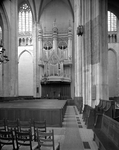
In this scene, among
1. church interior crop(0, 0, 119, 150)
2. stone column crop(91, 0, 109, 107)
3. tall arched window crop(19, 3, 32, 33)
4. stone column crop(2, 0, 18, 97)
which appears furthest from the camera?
tall arched window crop(19, 3, 32, 33)

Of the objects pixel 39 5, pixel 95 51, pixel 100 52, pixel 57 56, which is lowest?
pixel 100 52

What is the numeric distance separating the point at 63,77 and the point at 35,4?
563 inches

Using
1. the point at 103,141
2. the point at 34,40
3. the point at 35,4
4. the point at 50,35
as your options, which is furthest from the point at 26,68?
the point at 103,141

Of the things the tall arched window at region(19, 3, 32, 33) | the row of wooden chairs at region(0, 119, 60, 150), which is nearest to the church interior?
the tall arched window at region(19, 3, 32, 33)

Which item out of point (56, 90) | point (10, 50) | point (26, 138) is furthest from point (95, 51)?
Result: point (56, 90)

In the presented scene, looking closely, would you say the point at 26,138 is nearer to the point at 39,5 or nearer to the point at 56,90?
the point at 56,90

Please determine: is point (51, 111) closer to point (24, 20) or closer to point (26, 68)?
point (26, 68)

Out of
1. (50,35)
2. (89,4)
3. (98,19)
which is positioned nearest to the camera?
(98,19)

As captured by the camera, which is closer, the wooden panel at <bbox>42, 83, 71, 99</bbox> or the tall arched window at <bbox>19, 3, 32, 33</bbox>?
the wooden panel at <bbox>42, 83, 71, 99</bbox>

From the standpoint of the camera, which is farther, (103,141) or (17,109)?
(17,109)

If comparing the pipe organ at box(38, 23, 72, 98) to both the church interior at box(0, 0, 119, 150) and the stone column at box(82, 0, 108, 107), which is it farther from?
the stone column at box(82, 0, 108, 107)

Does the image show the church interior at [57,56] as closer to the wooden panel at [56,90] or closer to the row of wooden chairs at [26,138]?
the wooden panel at [56,90]

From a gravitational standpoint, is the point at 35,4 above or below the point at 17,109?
above

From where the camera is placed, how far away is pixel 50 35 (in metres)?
33.2
